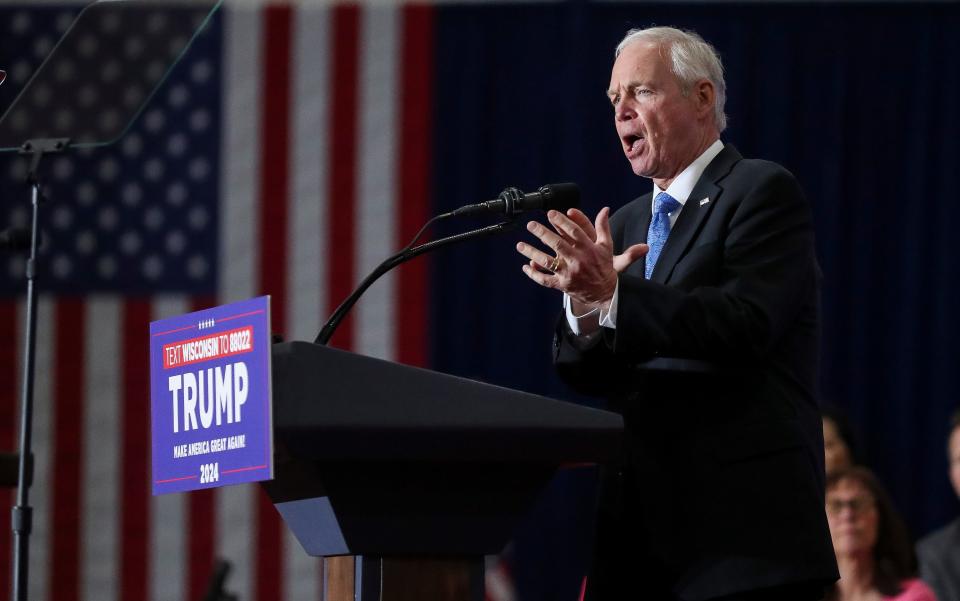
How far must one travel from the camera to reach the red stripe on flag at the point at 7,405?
19.7 feet

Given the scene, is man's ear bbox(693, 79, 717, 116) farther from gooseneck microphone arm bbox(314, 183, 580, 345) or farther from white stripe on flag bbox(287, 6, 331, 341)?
white stripe on flag bbox(287, 6, 331, 341)

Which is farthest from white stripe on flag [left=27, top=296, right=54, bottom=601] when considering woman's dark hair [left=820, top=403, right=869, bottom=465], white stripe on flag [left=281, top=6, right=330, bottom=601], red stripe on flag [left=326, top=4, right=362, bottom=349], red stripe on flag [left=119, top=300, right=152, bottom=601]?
woman's dark hair [left=820, top=403, right=869, bottom=465]

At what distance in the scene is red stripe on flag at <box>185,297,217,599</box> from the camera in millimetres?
5902

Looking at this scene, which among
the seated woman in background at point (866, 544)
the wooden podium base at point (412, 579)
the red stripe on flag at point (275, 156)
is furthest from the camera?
the red stripe on flag at point (275, 156)

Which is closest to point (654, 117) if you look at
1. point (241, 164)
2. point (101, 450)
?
point (241, 164)

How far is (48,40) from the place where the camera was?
6.10m

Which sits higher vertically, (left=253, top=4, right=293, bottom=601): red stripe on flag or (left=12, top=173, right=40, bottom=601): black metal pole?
(left=253, top=4, right=293, bottom=601): red stripe on flag

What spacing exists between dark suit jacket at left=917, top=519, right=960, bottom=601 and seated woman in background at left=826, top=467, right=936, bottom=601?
21 centimetres

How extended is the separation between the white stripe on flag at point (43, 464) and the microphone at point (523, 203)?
4.51m

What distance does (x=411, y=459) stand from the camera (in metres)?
1.53

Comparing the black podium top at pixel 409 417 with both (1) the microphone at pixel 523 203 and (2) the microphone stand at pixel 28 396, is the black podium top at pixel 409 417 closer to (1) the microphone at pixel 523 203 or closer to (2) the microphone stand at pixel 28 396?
(1) the microphone at pixel 523 203

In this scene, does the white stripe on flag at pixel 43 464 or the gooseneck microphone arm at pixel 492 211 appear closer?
the gooseneck microphone arm at pixel 492 211

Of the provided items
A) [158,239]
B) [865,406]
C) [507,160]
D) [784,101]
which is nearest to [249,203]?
[158,239]

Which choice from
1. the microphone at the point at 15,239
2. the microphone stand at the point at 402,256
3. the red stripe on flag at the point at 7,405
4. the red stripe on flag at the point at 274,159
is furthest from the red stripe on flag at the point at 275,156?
the microphone stand at the point at 402,256
